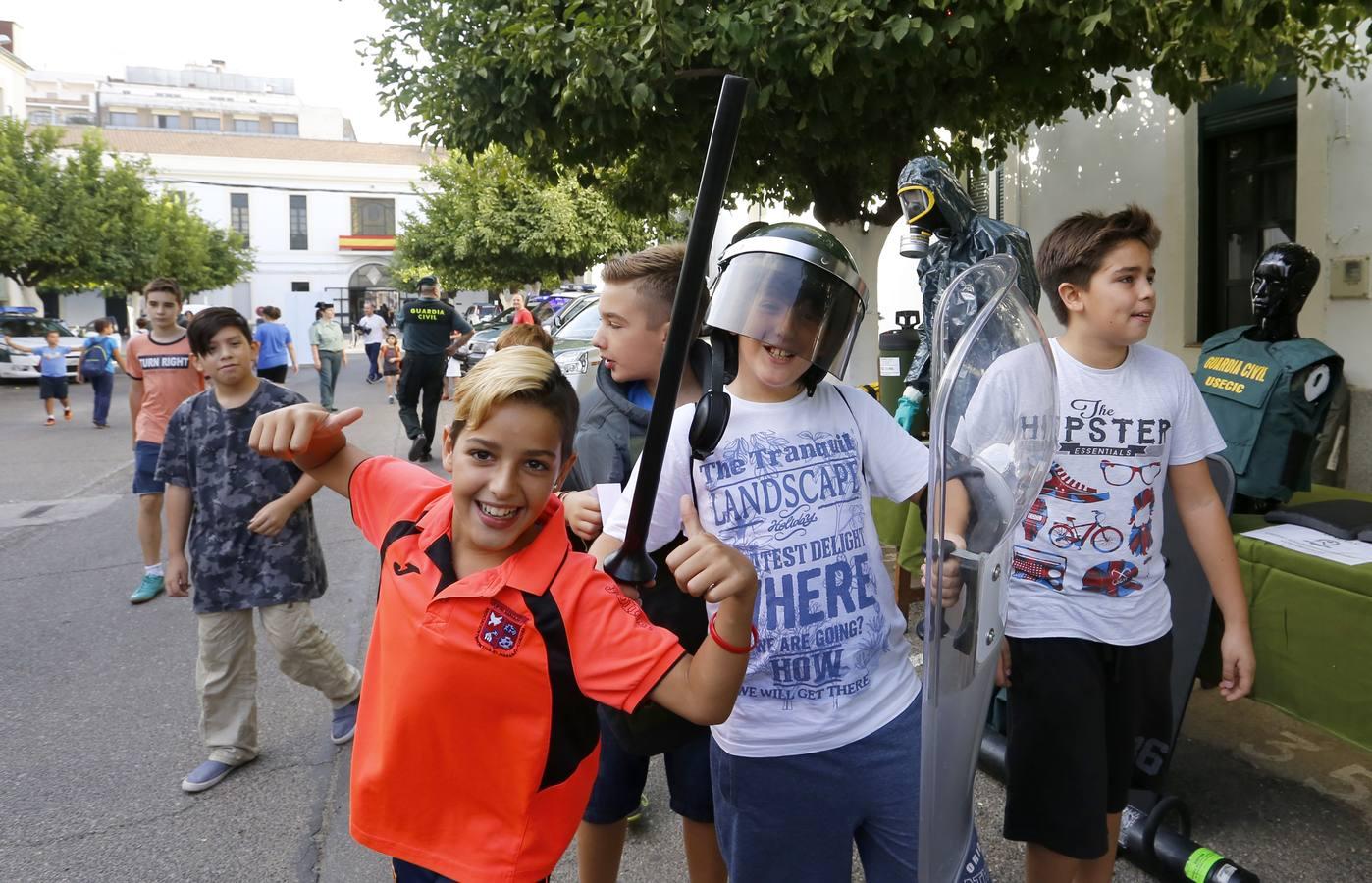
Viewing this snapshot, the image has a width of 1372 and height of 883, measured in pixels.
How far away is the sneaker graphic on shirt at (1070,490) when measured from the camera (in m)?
2.12

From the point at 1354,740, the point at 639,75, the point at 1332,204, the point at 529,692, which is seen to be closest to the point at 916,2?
the point at 639,75

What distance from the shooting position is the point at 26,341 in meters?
22.6

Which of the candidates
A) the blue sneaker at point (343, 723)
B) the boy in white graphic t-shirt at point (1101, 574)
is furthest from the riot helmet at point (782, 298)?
the blue sneaker at point (343, 723)

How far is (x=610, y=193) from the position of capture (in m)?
7.46

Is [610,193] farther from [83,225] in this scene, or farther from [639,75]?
[83,225]

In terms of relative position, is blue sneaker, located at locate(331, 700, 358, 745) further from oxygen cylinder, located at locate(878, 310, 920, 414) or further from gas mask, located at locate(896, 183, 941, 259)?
oxygen cylinder, located at locate(878, 310, 920, 414)

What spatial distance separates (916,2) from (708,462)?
348 cm

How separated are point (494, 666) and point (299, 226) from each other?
2335 inches

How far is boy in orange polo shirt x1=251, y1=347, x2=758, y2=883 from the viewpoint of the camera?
1.61m

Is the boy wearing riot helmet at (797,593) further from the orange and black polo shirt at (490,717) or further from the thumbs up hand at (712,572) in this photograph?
the thumbs up hand at (712,572)

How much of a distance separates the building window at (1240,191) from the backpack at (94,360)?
44.3ft

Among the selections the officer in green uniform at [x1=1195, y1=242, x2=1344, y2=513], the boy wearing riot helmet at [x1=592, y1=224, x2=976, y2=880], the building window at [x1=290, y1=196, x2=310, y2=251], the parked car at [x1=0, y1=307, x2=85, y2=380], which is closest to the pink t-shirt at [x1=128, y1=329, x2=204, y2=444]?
the boy wearing riot helmet at [x1=592, y1=224, x2=976, y2=880]

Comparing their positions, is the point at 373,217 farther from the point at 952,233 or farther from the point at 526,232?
the point at 952,233

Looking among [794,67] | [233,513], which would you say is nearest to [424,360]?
[794,67]
